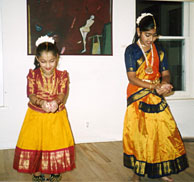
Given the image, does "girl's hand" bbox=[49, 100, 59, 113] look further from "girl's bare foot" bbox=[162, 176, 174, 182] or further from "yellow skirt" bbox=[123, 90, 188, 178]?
"girl's bare foot" bbox=[162, 176, 174, 182]

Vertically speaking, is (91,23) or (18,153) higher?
(91,23)

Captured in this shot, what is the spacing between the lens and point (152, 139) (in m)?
2.34

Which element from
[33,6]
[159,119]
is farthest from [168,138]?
[33,6]

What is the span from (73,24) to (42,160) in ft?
6.72

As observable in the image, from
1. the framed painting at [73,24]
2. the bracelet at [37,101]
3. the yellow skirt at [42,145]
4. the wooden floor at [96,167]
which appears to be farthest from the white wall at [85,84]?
the bracelet at [37,101]

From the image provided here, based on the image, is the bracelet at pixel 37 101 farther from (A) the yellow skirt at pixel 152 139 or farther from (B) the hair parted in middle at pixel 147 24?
(B) the hair parted in middle at pixel 147 24

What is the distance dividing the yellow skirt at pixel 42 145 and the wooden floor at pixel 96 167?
306mm

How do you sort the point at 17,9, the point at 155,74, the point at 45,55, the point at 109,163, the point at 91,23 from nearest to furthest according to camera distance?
the point at 45,55 → the point at 155,74 → the point at 109,163 → the point at 17,9 → the point at 91,23

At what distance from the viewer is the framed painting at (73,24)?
3551mm

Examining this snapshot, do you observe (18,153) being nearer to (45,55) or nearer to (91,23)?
(45,55)

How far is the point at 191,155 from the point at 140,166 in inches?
46.2

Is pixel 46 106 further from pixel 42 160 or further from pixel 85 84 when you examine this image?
pixel 85 84

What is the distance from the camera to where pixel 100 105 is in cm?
393

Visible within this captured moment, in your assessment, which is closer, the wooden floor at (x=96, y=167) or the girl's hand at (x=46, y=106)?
the girl's hand at (x=46, y=106)
